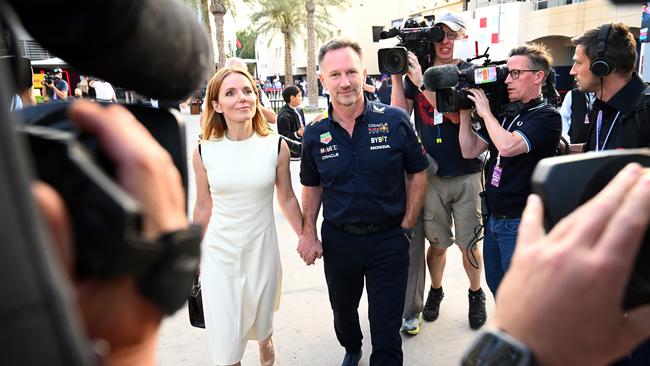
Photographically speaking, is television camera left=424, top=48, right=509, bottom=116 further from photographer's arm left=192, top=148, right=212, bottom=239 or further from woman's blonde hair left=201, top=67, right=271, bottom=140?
photographer's arm left=192, top=148, right=212, bottom=239

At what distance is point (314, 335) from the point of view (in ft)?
11.3

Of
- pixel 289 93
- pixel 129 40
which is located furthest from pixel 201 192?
pixel 289 93

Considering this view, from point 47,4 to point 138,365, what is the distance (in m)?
0.43

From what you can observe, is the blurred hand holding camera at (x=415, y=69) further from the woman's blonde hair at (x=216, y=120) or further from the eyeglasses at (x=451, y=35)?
the woman's blonde hair at (x=216, y=120)

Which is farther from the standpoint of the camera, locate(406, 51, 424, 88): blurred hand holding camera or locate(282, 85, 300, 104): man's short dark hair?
locate(282, 85, 300, 104): man's short dark hair

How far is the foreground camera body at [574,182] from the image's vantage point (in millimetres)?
786

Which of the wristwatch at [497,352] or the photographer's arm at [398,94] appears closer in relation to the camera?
the wristwatch at [497,352]

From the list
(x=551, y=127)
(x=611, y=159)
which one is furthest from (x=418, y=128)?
(x=611, y=159)

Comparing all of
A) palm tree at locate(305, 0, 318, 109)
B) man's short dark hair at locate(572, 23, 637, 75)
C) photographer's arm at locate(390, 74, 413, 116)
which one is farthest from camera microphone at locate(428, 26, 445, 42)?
palm tree at locate(305, 0, 318, 109)

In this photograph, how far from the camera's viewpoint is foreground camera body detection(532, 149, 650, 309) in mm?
786

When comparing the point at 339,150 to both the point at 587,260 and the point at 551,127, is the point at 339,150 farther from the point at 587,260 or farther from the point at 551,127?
the point at 587,260

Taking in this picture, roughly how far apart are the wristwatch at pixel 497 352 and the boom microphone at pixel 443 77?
2585 millimetres

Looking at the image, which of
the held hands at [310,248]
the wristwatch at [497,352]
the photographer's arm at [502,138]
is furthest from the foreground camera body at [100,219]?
the photographer's arm at [502,138]

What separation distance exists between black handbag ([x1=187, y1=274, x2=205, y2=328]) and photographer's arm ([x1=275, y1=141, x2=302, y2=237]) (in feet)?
2.19
